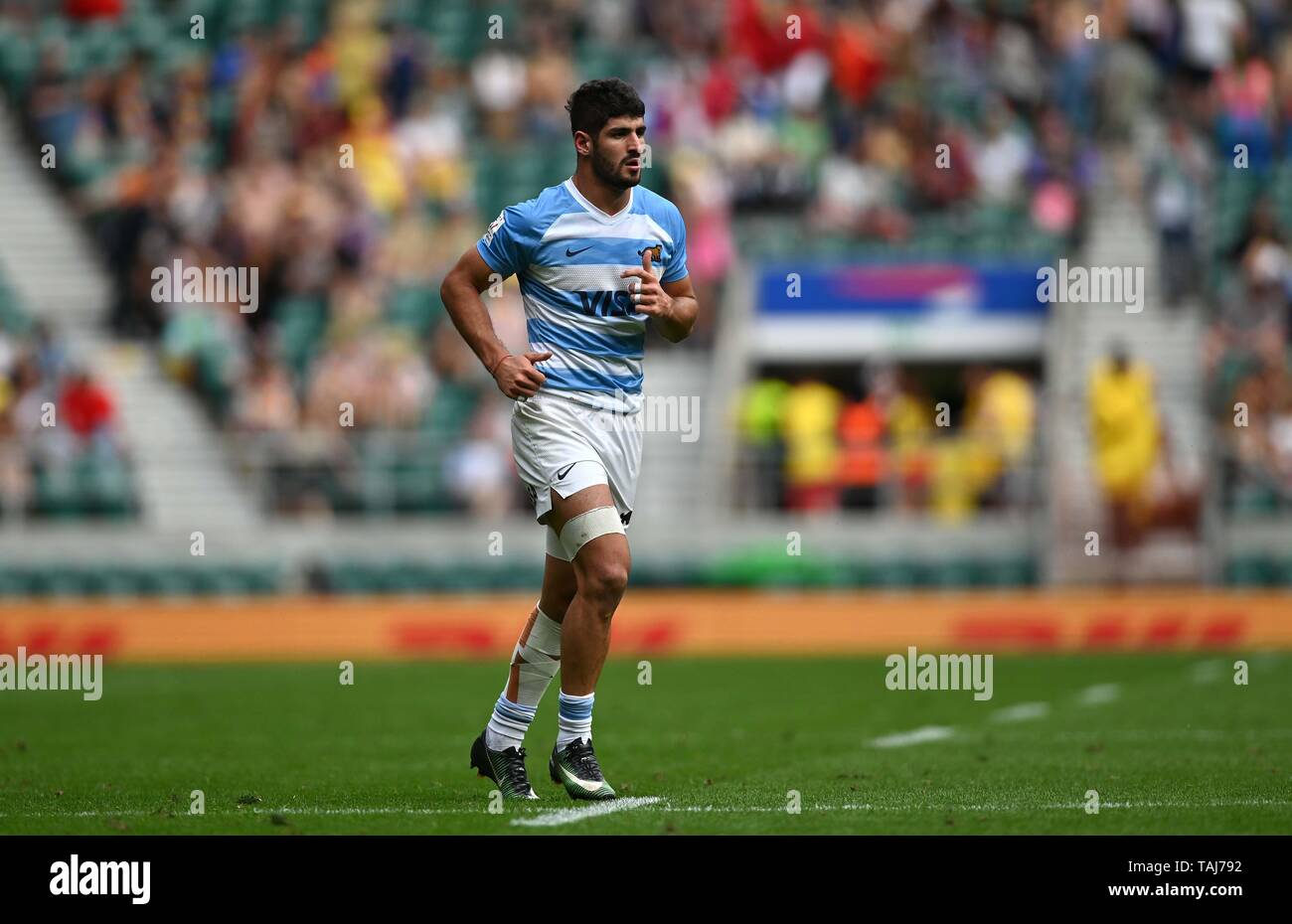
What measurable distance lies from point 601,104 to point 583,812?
2756 millimetres

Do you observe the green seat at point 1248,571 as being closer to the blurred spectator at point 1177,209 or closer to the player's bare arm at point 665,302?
the blurred spectator at point 1177,209

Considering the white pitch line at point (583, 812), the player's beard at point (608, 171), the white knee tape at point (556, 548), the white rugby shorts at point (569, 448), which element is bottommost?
the white pitch line at point (583, 812)

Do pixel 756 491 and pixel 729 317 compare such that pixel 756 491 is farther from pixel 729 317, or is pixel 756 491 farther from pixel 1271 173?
pixel 1271 173

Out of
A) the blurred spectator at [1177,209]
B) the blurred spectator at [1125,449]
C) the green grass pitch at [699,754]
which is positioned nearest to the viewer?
the green grass pitch at [699,754]

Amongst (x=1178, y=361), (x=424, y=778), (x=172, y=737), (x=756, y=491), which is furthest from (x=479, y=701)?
(x=1178, y=361)

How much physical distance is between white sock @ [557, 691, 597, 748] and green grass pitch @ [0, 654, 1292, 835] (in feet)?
0.89

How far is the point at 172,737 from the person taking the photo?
40.4ft

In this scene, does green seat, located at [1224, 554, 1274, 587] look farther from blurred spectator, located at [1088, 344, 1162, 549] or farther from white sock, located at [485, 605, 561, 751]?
white sock, located at [485, 605, 561, 751]

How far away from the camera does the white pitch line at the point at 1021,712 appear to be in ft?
41.9

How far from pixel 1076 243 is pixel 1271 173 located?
280cm

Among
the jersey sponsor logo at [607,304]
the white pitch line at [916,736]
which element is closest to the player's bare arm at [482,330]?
the jersey sponsor logo at [607,304]

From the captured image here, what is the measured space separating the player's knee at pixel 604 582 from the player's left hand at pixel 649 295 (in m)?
0.99

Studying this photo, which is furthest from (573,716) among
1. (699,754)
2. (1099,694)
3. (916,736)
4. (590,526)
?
(1099,694)

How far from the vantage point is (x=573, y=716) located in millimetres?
8656
